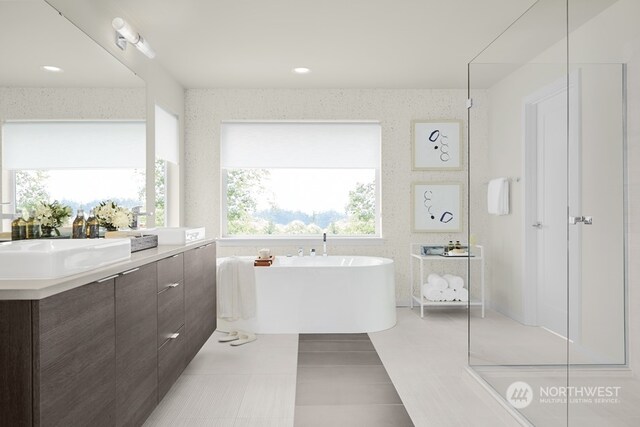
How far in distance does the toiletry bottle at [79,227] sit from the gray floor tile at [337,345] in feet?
5.92

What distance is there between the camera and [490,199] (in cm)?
256

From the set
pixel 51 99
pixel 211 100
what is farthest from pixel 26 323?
pixel 211 100

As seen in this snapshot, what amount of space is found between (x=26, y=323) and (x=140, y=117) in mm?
2499

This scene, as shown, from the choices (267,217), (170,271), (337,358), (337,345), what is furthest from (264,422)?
(267,217)

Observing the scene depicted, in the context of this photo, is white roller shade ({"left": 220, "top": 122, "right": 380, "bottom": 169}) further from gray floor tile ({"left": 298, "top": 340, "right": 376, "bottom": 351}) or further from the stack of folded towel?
gray floor tile ({"left": 298, "top": 340, "right": 376, "bottom": 351})

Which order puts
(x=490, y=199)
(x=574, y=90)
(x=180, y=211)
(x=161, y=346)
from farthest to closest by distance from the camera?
1. (x=180, y=211)
2. (x=490, y=199)
3. (x=161, y=346)
4. (x=574, y=90)

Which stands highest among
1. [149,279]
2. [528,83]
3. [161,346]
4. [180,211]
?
[528,83]

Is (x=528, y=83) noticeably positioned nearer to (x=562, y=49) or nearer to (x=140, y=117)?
(x=562, y=49)

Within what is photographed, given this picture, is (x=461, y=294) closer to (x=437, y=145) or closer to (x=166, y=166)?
(x=437, y=145)

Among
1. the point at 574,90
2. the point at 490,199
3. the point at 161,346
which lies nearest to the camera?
the point at 574,90

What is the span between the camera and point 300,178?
5.07m

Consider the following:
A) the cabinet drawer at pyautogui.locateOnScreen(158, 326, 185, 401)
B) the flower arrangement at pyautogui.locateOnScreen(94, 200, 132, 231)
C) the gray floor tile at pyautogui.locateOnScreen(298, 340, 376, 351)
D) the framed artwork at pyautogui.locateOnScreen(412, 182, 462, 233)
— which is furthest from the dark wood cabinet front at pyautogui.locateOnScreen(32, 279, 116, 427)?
the framed artwork at pyautogui.locateOnScreen(412, 182, 462, 233)

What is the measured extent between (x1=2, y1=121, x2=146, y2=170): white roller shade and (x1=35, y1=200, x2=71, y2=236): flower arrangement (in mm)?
205

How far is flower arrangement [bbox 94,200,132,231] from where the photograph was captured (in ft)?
8.82
